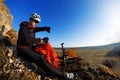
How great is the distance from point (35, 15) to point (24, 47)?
165cm

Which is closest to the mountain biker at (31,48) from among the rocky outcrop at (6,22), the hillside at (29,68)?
the hillside at (29,68)

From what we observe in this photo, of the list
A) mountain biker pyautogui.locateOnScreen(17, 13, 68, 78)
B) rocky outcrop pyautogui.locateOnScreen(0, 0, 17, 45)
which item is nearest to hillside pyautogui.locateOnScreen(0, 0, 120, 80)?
mountain biker pyautogui.locateOnScreen(17, 13, 68, 78)

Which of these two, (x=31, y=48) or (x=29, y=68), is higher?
(x=31, y=48)

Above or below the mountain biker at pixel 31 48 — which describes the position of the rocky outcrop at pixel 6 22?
above

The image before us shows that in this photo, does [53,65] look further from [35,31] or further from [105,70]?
[105,70]

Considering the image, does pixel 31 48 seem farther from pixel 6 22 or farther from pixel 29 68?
pixel 6 22

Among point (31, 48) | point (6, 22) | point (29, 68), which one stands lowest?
point (29, 68)

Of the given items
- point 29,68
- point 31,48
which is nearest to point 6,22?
point 31,48

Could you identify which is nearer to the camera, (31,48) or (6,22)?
(31,48)

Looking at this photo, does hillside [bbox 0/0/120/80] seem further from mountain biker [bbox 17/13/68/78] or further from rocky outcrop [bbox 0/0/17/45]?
rocky outcrop [bbox 0/0/17/45]

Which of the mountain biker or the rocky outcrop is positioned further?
the rocky outcrop

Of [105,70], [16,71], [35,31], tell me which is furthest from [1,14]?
[105,70]

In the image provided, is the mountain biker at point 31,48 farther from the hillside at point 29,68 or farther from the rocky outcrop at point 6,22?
the rocky outcrop at point 6,22

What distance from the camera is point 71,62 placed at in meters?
15.2
